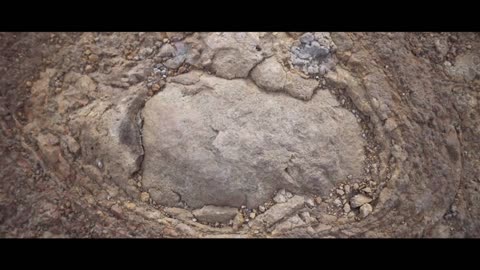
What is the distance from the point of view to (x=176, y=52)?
2787 millimetres

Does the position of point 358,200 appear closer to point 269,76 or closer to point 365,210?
point 365,210

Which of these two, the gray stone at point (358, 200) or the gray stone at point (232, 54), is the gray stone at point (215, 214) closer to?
the gray stone at point (358, 200)

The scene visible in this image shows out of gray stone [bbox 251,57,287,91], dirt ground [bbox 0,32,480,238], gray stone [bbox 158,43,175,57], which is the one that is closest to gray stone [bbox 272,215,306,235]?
dirt ground [bbox 0,32,480,238]

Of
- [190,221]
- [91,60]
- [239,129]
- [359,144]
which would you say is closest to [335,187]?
[359,144]

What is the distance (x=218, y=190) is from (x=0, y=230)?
1.26 m

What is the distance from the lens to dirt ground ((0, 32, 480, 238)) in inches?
94.3

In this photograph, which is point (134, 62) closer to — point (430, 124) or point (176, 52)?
point (176, 52)

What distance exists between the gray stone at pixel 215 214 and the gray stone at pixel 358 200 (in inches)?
28.8

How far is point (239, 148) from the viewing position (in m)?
2.51

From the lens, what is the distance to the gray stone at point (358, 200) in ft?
8.23

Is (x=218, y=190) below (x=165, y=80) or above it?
below

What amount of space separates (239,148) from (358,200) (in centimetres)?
81

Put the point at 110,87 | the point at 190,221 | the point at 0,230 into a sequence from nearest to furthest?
the point at 0,230 < the point at 190,221 < the point at 110,87

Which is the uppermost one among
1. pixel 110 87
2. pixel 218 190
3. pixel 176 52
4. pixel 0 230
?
pixel 176 52
